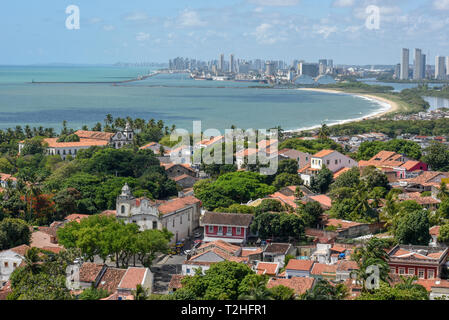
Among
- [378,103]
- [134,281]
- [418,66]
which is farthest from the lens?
[418,66]

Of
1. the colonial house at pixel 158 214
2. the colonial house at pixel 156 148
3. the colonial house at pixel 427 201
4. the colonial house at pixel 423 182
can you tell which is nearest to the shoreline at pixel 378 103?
the colonial house at pixel 156 148

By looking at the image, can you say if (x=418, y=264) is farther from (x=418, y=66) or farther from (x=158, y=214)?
(x=418, y=66)

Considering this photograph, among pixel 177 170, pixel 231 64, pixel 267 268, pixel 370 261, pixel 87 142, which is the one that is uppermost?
pixel 231 64

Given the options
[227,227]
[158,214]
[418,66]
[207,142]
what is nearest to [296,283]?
[227,227]

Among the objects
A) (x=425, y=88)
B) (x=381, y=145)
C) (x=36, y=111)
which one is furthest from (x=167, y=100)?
(x=381, y=145)

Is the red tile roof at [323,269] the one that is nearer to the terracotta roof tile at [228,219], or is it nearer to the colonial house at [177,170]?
the terracotta roof tile at [228,219]

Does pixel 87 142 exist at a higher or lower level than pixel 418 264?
higher
